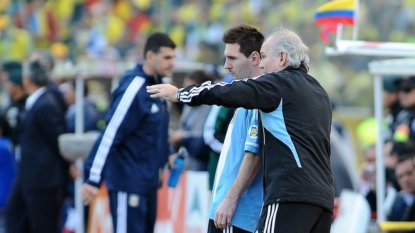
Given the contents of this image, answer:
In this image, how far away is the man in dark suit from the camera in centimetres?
986

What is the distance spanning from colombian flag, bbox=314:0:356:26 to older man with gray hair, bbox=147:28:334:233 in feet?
6.89

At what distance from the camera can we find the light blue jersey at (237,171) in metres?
5.59

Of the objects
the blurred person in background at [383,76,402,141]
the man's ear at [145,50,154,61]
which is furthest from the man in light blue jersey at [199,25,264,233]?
the blurred person in background at [383,76,402,141]

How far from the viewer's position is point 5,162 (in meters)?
11.0

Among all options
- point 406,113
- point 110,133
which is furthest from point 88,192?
point 406,113

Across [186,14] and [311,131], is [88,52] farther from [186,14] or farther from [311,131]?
[311,131]

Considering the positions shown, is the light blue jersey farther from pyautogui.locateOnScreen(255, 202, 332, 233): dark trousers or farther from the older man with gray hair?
pyautogui.locateOnScreen(255, 202, 332, 233): dark trousers

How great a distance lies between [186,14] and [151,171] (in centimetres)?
1025

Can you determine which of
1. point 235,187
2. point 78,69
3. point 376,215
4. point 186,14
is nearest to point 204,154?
point 376,215

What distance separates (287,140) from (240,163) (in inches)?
25.3

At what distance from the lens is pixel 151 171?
25.0 feet

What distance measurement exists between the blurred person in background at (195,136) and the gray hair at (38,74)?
1.58 m

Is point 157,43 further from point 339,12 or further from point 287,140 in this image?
point 287,140

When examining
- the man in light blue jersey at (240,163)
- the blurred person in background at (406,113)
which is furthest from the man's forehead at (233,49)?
the blurred person in background at (406,113)
